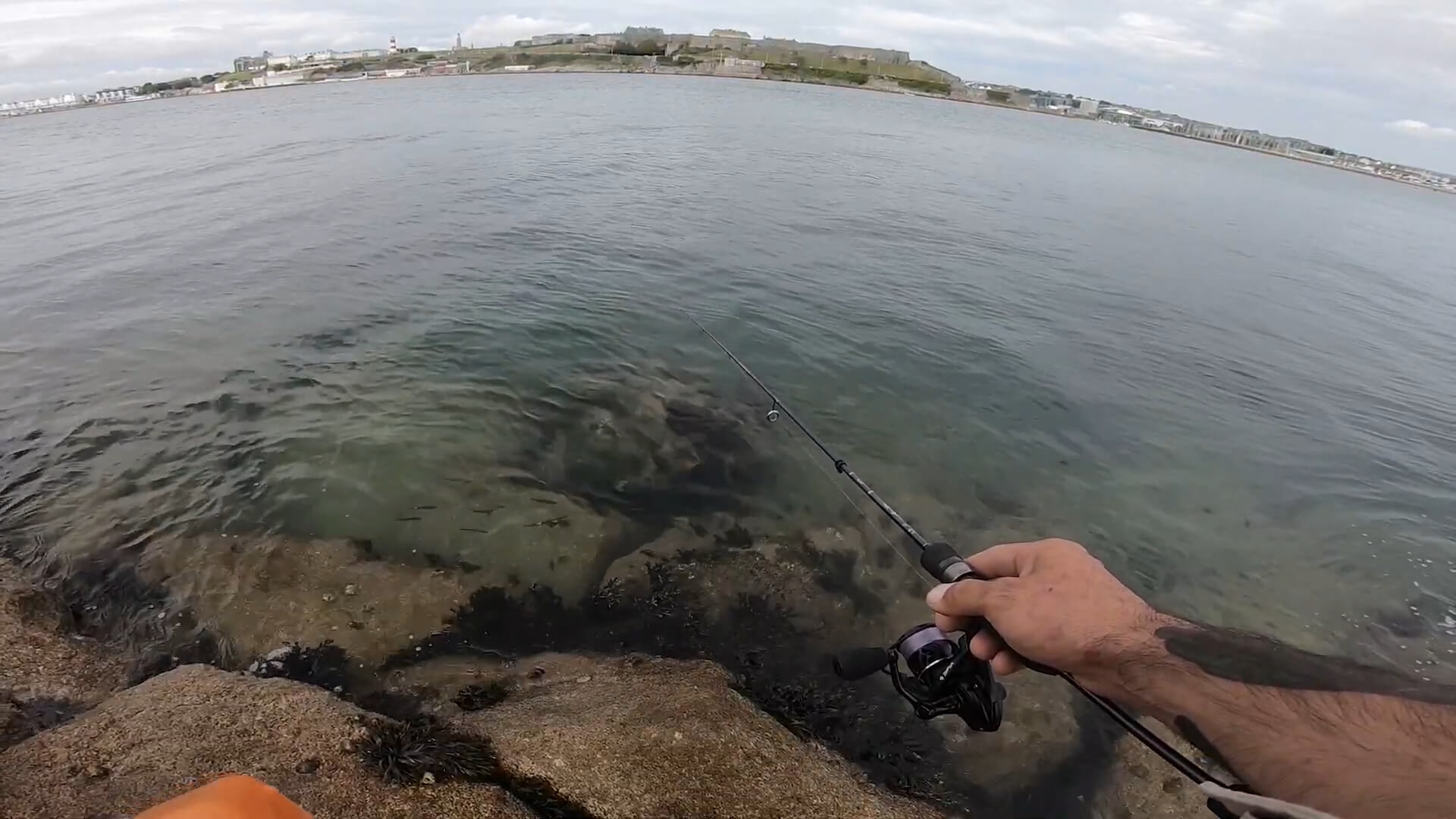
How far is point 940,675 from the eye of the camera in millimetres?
3680

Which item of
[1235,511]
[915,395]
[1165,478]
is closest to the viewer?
[1235,511]

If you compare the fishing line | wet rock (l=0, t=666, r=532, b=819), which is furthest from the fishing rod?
the fishing line

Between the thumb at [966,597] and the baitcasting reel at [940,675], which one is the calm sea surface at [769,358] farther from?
the thumb at [966,597]

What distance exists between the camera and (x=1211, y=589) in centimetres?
919

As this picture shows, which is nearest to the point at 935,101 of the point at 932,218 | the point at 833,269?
the point at 932,218

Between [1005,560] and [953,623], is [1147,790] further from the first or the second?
[1005,560]

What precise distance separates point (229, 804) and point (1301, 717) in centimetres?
405

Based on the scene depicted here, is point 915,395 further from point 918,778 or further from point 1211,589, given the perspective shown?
point 918,778

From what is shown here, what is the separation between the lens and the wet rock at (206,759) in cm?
434

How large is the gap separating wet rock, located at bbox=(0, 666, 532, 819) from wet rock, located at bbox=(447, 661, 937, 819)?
1.68 feet

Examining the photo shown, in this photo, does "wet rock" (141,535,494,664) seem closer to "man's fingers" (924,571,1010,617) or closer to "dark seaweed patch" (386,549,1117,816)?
"dark seaweed patch" (386,549,1117,816)

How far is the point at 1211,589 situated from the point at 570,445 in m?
9.88

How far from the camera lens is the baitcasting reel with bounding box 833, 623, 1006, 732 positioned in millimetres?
3629

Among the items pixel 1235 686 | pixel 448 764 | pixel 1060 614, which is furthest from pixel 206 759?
pixel 1235 686
